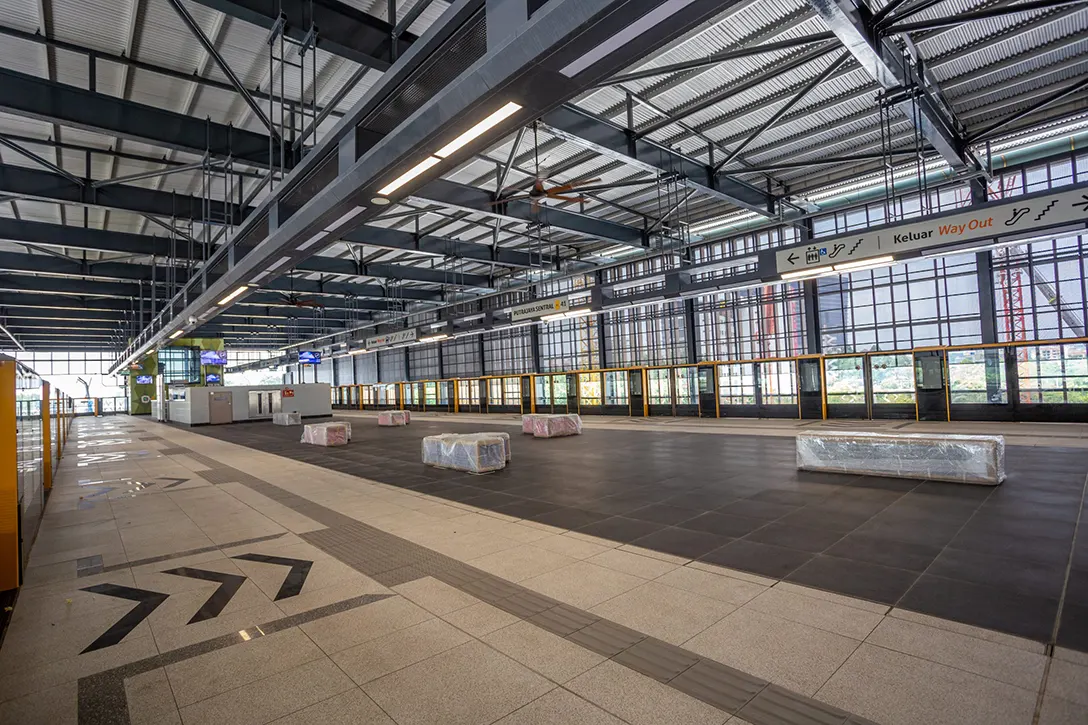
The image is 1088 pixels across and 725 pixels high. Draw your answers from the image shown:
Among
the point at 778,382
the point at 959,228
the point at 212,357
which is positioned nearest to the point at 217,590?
the point at 959,228

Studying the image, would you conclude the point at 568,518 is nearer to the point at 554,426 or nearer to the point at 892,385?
the point at 554,426

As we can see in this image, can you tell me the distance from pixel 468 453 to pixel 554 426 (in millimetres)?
6464

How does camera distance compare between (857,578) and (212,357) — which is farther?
(212,357)

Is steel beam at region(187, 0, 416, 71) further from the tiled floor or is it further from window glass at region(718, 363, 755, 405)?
window glass at region(718, 363, 755, 405)

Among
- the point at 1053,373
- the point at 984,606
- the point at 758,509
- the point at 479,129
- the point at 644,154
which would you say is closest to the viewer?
the point at 984,606

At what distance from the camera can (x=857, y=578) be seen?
14.2 ft

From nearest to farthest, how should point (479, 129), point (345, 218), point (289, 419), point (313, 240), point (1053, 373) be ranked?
point (479, 129)
point (345, 218)
point (313, 240)
point (1053, 373)
point (289, 419)

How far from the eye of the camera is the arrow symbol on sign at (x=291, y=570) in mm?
4578

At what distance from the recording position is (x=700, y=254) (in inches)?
1017

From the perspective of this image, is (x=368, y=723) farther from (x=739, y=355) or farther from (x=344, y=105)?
(x=739, y=355)

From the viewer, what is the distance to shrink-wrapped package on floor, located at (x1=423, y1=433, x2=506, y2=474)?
1060cm

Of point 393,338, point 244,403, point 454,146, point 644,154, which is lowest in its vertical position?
point 244,403

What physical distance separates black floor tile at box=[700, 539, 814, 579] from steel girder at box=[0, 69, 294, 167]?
971 centimetres

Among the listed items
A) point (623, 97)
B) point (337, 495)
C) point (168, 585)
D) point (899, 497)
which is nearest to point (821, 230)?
point (623, 97)
